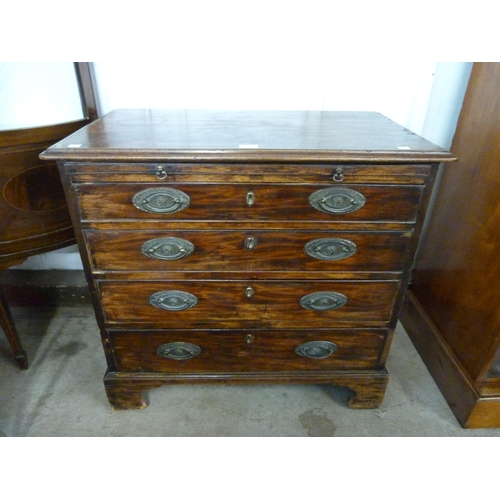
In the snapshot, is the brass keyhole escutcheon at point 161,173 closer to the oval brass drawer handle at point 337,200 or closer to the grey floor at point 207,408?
the oval brass drawer handle at point 337,200

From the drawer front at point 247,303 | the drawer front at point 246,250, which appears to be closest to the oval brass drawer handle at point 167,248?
the drawer front at point 246,250

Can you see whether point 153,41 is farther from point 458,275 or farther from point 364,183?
point 458,275

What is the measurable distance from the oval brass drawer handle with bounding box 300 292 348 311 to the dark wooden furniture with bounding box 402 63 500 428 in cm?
54

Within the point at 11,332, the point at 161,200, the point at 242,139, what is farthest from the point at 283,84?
the point at 11,332

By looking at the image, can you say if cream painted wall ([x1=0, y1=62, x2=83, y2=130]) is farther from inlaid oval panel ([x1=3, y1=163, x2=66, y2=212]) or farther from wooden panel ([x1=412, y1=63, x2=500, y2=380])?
wooden panel ([x1=412, y1=63, x2=500, y2=380])

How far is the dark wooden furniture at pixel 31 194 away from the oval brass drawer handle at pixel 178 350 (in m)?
0.59

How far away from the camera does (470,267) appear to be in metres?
1.45

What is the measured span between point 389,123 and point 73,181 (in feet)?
3.43

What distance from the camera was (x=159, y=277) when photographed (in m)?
1.22

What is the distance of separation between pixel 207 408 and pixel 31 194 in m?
1.05

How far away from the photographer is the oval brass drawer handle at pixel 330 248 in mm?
1156

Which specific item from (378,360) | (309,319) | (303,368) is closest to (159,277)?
(309,319)

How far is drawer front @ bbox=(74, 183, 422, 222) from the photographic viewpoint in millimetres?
1071

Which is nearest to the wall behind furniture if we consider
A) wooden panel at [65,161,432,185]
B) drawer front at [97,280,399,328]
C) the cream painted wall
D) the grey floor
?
the cream painted wall
